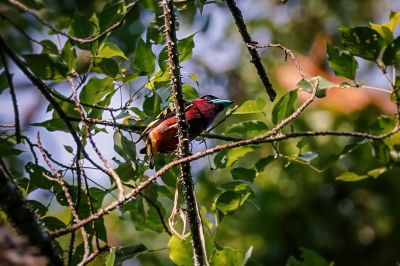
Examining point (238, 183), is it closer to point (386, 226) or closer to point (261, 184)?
point (261, 184)

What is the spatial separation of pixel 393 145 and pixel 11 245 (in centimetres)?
185

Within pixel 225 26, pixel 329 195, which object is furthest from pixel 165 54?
pixel 225 26

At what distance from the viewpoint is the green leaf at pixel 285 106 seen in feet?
7.90

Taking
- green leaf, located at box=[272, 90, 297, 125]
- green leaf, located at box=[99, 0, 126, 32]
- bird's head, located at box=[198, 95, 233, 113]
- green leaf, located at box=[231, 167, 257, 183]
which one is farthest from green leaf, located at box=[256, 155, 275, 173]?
bird's head, located at box=[198, 95, 233, 113]

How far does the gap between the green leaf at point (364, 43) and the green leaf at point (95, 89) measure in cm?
92

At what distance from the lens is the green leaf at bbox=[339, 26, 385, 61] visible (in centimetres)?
254

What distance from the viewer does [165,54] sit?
228 cm

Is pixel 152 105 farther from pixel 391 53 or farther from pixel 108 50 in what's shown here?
pixel 391 53

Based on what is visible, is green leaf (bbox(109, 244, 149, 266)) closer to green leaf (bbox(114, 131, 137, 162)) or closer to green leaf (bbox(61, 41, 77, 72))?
green leaf (bbox(114, 131, 137, 162))

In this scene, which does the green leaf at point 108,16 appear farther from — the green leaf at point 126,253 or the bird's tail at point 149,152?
the green leaf at point 126,253

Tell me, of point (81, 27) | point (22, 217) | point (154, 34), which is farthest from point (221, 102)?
point (22, 217)

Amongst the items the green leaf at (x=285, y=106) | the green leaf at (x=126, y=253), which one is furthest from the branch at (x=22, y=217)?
the green leaf at (x=285, y=106)

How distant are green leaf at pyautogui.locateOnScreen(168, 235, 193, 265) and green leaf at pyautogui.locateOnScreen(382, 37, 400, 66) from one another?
41.8 inches

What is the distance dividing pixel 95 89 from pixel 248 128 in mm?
578
